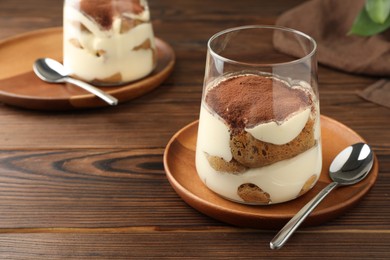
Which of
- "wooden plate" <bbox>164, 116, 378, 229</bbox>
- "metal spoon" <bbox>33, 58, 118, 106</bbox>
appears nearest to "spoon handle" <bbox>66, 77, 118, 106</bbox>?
"metal spoon" <bbox>33, 58, 118, 106</bbox>

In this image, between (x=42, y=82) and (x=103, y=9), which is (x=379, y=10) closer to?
(x=103, y=9)

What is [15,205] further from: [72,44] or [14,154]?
[72,44]

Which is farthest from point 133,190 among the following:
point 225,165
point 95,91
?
point 95,91

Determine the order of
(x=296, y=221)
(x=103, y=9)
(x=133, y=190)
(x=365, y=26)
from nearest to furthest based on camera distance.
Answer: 1. (x=296, y=221)
2. (x=133, y=190)
3. (x=103, y=9)
4. (x=365, y=26)

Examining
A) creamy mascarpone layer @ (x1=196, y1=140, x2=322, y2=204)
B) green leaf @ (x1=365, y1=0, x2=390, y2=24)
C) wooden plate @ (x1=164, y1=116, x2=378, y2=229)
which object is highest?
green leaf @ (x1=365, y1=0, x2=390, y2=24)

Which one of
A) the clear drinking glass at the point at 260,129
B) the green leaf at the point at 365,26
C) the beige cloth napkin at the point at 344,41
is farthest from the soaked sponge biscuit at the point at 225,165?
the green leaf at the point at 365,26

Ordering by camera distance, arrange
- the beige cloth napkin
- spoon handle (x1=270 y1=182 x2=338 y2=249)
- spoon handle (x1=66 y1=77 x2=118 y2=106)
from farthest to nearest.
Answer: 1. the beige cloth napkin
2. spoon handle (x1=66 y1=77 x2=118 y2=106)
3. spoon handle (x1=270 y1=182 x2=338 y2=249)

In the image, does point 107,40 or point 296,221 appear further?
point 107,40

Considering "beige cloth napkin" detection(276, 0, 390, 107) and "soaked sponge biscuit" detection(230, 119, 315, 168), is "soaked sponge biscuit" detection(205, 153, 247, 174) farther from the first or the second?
"beige cloth napkin" detection(276, 0, 390, 107)
